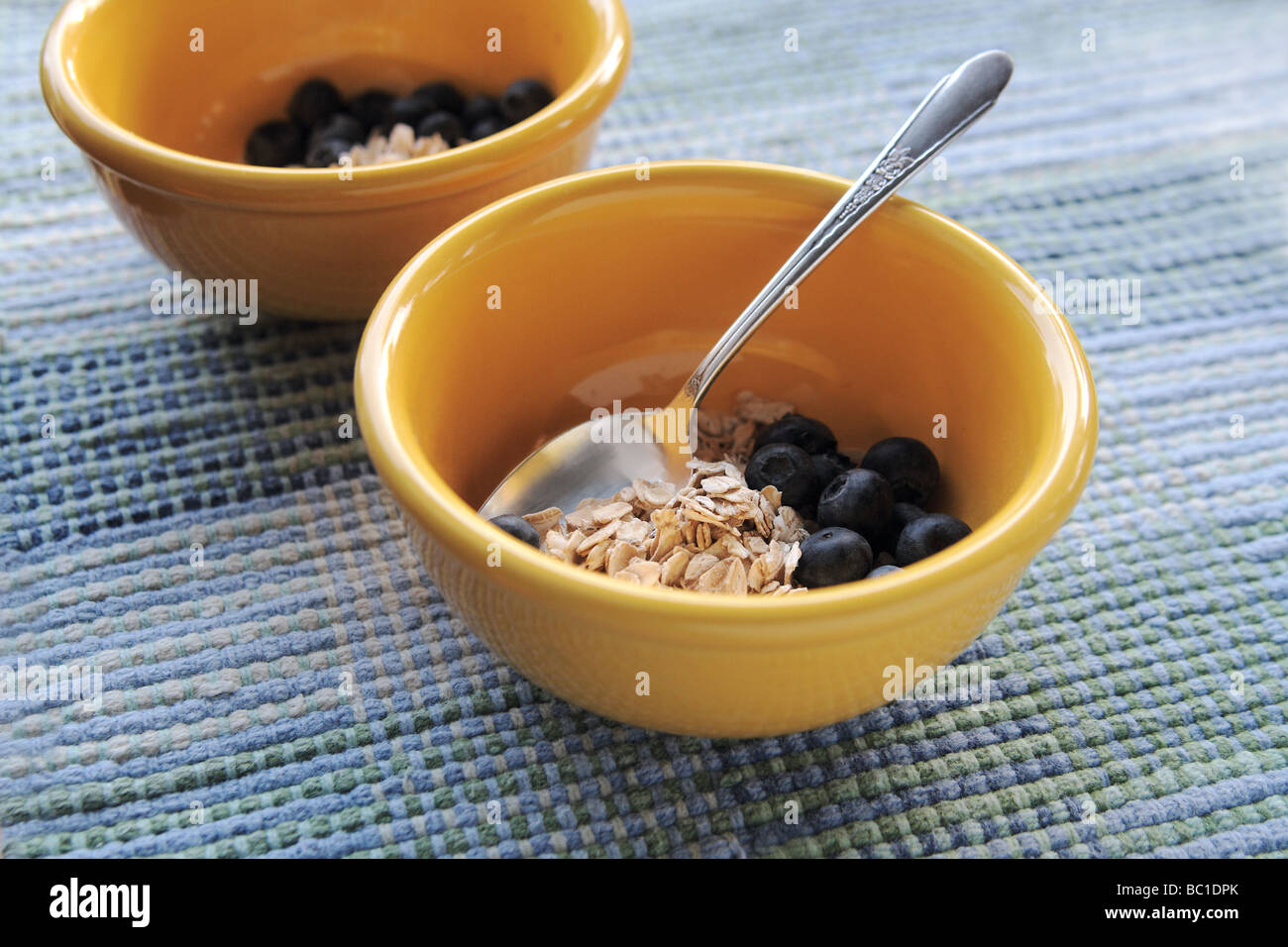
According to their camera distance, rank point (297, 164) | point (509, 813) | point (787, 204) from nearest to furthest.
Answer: point (509, 813), point (787, 204), point (297, 164)

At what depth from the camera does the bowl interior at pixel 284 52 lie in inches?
30.9

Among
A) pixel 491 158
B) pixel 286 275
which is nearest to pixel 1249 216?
pixel 491 158

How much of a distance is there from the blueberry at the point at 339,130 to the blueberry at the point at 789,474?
42cm

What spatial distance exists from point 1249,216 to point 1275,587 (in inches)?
15.7

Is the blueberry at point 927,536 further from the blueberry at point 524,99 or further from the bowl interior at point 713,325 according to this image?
the blueberry at point 524,99

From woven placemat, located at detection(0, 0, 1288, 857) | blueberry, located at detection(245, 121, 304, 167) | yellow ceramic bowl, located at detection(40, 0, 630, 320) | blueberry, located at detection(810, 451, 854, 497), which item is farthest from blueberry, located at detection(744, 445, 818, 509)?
blueberry, located at detection(245, 121, 304, 167)

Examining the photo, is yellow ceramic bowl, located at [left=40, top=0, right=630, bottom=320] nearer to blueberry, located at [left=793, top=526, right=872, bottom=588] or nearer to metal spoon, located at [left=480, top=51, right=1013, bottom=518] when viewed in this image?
metal spoon, located at [left=480, top=51, right=1013, bottom=518]

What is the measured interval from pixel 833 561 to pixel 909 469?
88 mm

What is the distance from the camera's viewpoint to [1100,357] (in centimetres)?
81

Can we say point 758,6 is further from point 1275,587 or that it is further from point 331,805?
point 331,805

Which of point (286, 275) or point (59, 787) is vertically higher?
point (286, 275)

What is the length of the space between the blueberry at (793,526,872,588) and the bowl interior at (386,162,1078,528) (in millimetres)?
74

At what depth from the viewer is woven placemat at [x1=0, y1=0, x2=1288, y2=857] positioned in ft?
1.79

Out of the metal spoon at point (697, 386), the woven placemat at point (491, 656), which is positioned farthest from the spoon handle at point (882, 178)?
the woven placemat at point (491, 656)
